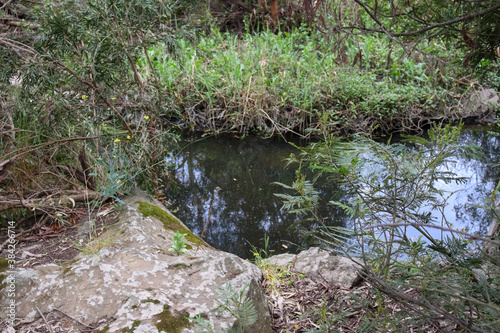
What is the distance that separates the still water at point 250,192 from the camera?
410 centimetres

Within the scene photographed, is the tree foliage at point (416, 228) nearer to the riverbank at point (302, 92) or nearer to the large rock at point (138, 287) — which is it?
the large rock at point (138, 287)

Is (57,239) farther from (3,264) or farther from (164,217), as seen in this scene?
(164,217)

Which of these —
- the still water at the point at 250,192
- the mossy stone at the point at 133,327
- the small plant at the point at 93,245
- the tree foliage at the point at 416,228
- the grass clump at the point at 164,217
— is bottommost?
the still water at the point at 250,192

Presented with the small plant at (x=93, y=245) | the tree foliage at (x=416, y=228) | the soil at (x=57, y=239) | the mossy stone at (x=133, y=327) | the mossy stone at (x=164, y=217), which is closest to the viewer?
the tree foliage at (x=416, y=228)

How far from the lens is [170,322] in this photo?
1769 millimetres

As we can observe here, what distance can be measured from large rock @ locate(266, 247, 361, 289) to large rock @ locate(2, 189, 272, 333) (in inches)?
19.3

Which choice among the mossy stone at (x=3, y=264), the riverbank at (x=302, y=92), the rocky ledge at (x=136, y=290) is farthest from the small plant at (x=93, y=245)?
the riverbank at (x=302, y=92)

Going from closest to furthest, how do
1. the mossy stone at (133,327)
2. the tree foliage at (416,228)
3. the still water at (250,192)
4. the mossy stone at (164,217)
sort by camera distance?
1. the tree foliage at (416,228)
2. the mossy stone at (133,327)
3. the mossy stone at (164,217)
4. the still water at (250,192)

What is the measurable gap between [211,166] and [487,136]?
4.88 m

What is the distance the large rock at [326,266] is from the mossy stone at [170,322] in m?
1.09

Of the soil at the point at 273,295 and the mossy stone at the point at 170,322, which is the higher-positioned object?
the mossy stone at the point at 170,322

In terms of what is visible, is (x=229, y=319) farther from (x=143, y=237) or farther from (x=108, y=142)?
(x=108, y=142)

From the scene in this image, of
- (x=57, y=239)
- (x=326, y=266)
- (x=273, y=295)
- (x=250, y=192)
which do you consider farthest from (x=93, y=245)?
(x=250, y=192)

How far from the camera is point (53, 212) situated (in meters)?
2.77
